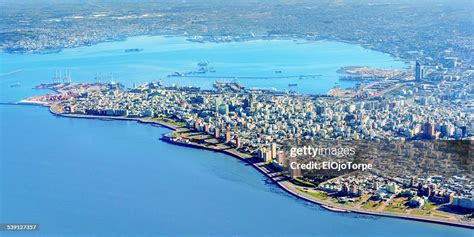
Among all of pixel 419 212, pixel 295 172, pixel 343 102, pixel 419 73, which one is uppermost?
pixel 419 73

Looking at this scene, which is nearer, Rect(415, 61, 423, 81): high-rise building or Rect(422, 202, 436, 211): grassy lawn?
Rect(422, 202, 436, 211): grassy lawn

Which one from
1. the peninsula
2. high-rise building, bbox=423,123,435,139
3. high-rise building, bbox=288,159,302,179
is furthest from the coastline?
high-rise building, bbox=423,123,435,139

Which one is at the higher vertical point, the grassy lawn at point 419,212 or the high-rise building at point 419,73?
the high-rise building at point 419,73

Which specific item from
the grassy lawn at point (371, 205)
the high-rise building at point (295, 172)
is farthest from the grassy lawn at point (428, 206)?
the high-rise building at point (295, 172)

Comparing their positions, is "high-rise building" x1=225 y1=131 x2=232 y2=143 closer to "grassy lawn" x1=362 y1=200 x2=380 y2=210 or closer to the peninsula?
the peninsula

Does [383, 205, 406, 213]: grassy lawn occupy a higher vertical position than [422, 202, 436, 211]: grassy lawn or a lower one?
lower

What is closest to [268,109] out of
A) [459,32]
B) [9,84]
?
[9,84]

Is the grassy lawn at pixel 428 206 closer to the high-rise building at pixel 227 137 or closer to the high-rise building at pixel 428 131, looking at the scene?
the high-rise building at pixel 428 131

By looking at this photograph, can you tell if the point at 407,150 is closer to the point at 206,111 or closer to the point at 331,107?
the point at 331,107

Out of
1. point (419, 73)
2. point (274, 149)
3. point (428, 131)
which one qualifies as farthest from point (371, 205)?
point (419, 73)

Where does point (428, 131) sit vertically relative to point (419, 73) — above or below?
below

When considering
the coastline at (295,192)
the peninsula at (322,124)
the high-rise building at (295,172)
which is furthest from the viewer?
Answer: the high-rise building at (295,172)

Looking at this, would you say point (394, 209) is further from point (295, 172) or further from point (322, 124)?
point (322, 124)
